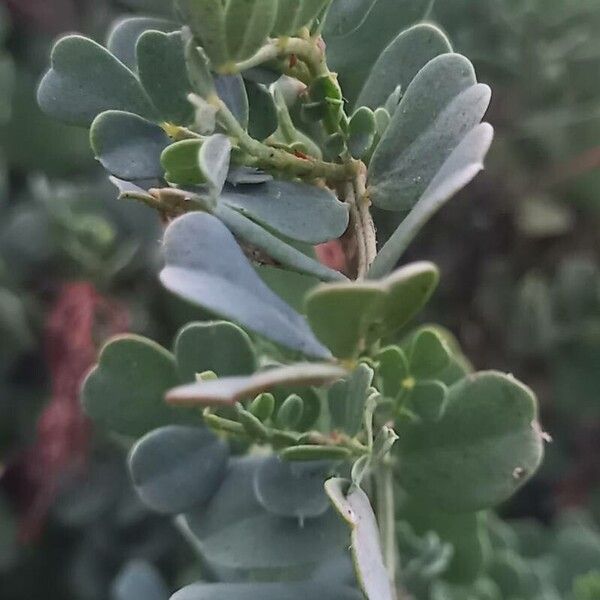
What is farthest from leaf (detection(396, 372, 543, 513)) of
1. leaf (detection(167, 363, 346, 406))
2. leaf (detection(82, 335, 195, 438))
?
leaf (detection(167, 363, 346, 406))

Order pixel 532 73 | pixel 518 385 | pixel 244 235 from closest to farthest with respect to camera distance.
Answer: pixel 244 235
pixel 518 385
pixel 532 73

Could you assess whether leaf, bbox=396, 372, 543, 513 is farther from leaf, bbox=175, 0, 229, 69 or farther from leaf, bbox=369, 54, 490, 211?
leaf, bbox=175, 0, 229, 69

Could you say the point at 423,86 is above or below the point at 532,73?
above

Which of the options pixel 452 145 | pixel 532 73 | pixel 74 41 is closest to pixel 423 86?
pixel 452 145

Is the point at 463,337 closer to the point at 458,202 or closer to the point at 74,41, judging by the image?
the point at 458,202

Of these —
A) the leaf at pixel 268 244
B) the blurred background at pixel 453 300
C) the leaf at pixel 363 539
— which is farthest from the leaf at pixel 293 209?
the blurred background at pixel 453 300

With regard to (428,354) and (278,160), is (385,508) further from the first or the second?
(278,160)

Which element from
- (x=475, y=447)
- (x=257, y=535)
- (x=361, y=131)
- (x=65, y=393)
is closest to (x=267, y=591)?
(x=257, y=535)

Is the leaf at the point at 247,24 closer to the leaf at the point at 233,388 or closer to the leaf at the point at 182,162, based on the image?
the leaf at the point at 182,162
